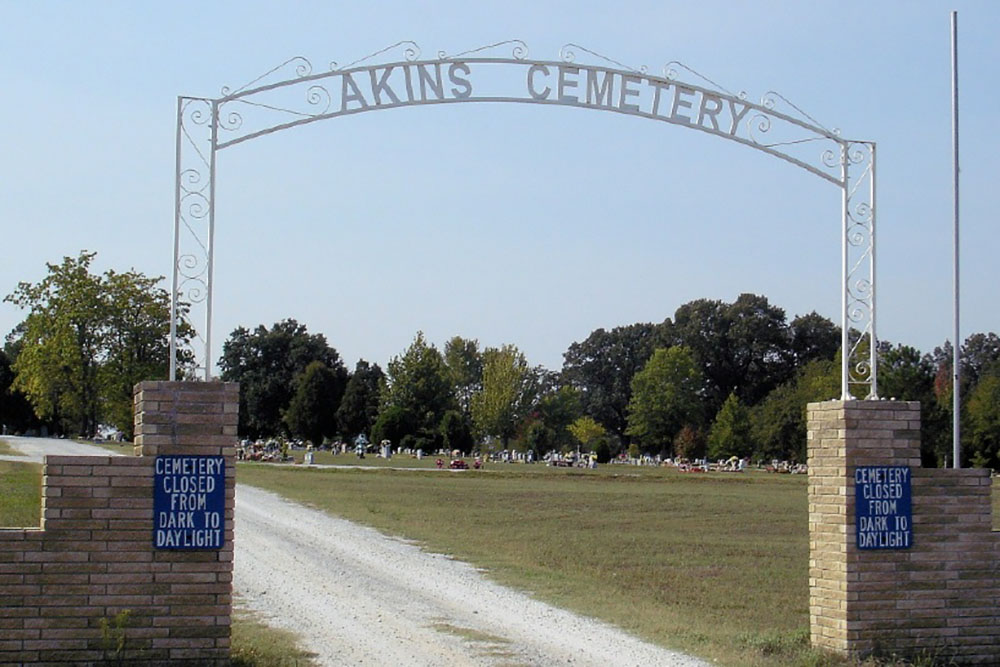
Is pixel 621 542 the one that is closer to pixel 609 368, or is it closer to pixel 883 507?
pixel 883 507

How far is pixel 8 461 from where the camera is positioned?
4062cm

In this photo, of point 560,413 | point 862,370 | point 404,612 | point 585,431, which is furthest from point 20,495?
point 560,413

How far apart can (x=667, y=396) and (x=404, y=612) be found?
82.7 m

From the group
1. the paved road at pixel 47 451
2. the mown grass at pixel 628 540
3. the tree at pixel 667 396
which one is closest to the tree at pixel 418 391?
the tree at pixel 667 396

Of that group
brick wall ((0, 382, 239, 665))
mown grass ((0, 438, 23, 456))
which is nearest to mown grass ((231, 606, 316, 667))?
brick wall ((0, 382, 239, 665))

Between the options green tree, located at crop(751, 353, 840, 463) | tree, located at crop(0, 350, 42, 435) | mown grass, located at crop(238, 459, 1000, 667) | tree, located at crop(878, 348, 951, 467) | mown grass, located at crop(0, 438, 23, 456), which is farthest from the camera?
tree, located at crop(0, 350, 42, 435)

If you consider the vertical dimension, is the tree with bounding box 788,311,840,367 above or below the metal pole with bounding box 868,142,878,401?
above

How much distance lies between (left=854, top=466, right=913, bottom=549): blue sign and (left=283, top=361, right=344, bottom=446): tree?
9514 centimetres

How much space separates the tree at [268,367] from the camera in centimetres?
10888

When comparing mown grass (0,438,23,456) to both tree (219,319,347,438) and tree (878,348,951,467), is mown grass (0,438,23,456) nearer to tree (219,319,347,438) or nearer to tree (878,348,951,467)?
tree (878,348,951,467)

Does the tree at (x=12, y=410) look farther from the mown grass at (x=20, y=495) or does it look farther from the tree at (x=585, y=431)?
the mown grass at (x=20, y=495)

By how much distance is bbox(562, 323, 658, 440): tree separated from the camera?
361 ft

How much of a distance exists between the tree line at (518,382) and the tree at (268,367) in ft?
0.50

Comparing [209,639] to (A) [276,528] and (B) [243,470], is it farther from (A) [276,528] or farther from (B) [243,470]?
(B) [243,470]
